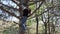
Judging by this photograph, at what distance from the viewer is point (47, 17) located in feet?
30.0

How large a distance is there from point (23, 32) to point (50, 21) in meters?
4.51

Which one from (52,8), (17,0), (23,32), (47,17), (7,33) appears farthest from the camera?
(47,17)

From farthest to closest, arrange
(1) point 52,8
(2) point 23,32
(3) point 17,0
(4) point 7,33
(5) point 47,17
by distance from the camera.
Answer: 1. (5) point 47,17
2. (4) point 7,33
3. (1) point 52,8
4. (3) point 17,0
5. (2) point 23,32

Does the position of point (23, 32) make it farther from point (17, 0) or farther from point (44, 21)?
point (44, 21)

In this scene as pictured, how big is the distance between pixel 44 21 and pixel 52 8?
2.31 meters

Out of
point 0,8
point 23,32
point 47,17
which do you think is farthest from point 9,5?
point 47,17

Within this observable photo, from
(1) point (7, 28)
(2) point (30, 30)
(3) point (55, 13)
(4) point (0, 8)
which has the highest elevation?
(4) point (0, 8)

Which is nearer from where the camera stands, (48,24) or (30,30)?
(48,24)

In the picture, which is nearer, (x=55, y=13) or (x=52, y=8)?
(x=52, y=8)

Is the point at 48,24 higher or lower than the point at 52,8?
lower

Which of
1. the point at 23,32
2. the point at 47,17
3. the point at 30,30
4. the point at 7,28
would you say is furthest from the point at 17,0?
the point at 30,30

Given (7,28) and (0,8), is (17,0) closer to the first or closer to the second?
(0,8)

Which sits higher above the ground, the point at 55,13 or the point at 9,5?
the point at 9,5

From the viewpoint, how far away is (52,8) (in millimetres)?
7266
